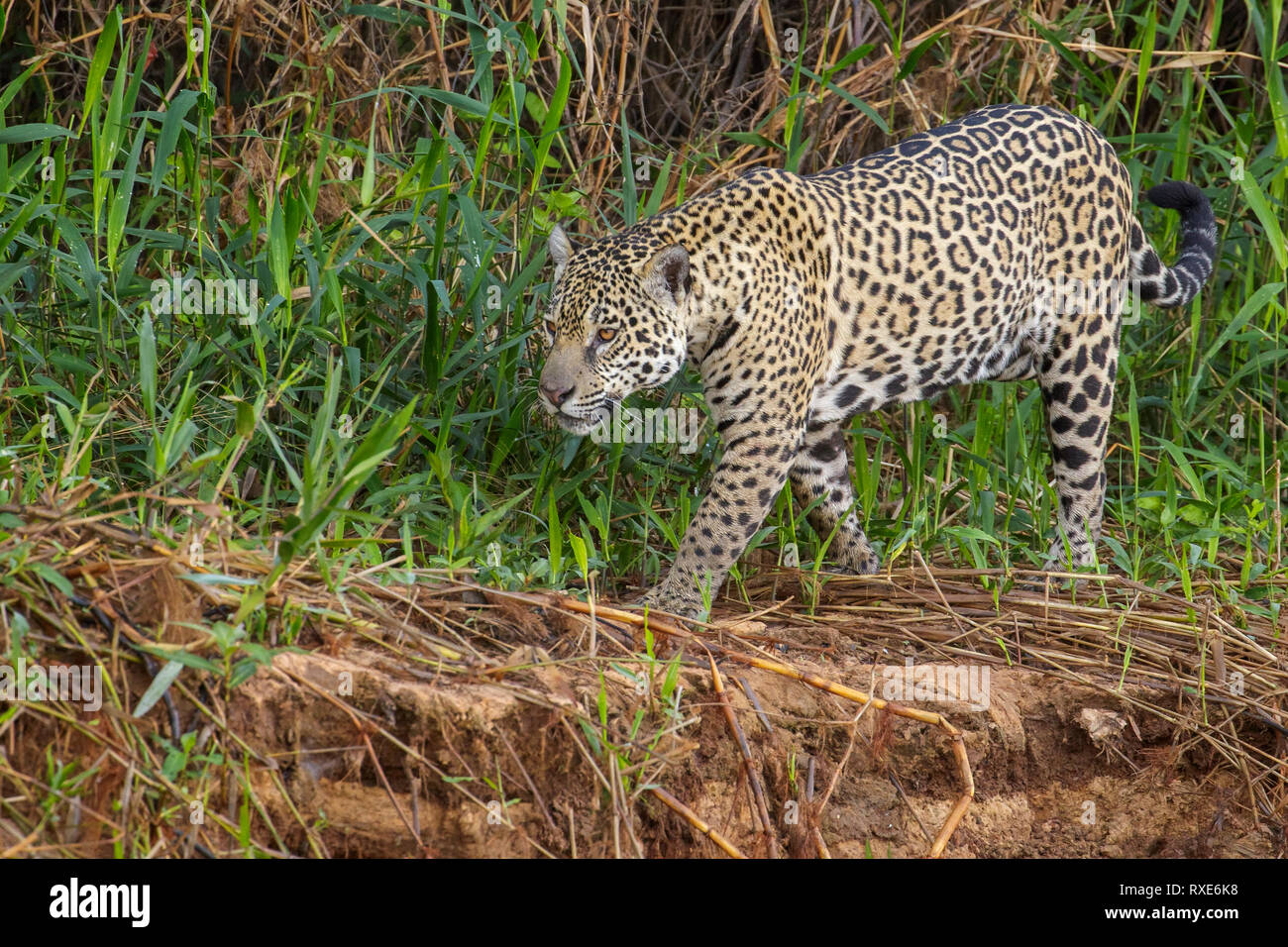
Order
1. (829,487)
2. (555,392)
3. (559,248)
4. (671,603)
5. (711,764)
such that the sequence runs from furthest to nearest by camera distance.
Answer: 1. (829,487)
2. (559,248)
3. (671,603)
4. (555,392)
5. (711,764)

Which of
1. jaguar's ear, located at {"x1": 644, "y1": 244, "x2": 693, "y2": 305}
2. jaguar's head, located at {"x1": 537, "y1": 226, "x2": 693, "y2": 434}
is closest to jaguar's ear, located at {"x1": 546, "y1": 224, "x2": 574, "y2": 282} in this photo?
jaguar's head, located at {"x1": 537, "y1": 226, "x2": 693, "y2": 434}

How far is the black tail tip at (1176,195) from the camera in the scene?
5805mm

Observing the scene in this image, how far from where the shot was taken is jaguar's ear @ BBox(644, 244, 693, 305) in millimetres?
4691

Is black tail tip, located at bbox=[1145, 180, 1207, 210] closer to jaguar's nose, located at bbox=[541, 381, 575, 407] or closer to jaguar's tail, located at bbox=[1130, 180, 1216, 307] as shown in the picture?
jaguar's tail, located at bbox=[1130, 180, 1216, 307]

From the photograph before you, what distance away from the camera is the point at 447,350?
487 cm

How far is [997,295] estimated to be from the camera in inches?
213

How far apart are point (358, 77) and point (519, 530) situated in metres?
2.21

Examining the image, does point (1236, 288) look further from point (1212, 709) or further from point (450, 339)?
point (450, 339)

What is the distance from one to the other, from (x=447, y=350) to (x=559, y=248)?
54cm

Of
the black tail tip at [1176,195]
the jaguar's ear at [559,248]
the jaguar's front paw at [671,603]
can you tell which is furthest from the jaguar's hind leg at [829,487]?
the black tail tip at [1176,195]

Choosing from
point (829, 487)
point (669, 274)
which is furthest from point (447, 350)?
point (829, 487)

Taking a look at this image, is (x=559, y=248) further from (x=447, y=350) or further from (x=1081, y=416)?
(x=1081, y=416)

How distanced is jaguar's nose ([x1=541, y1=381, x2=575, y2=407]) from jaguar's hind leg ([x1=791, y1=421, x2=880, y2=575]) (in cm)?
118

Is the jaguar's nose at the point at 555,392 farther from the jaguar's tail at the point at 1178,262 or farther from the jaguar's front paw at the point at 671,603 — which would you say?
the jaguar's tail at the point at 1178,262
